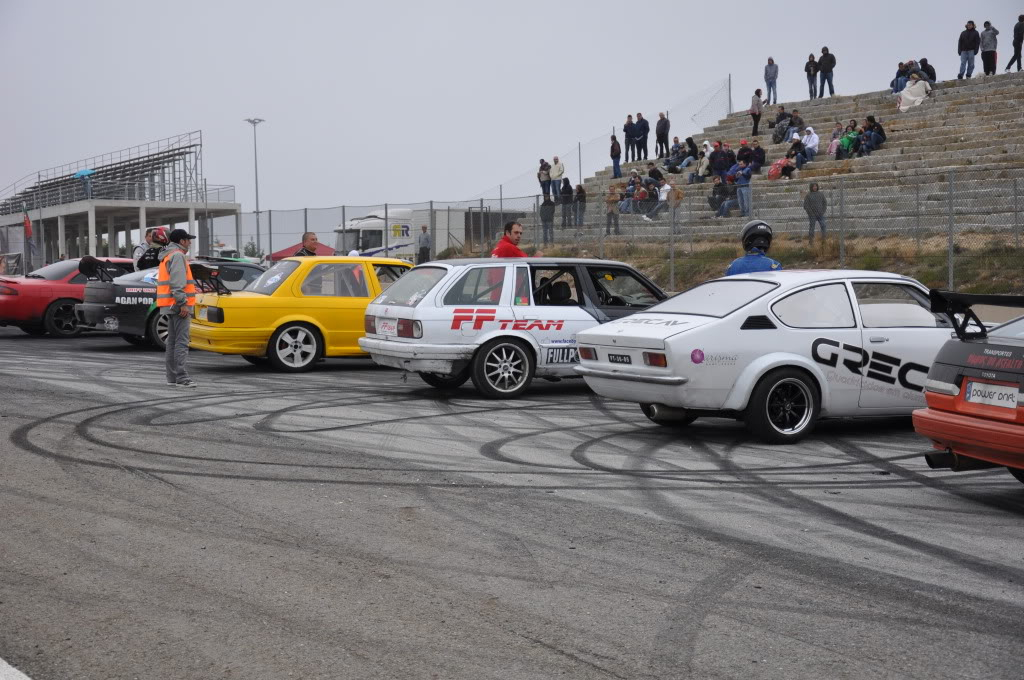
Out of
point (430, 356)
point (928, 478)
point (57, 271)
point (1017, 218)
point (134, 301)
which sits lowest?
point (928, 478)

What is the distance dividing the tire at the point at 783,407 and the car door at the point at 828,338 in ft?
0.54

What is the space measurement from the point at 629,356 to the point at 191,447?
3.40 meters

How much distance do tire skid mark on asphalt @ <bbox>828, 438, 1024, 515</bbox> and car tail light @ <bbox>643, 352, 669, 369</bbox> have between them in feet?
4.87

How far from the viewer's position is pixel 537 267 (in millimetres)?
11953

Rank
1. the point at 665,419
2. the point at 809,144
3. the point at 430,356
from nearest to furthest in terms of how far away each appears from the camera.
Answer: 1. the point at 665,419
2. the point at 430,356
3. the point at 809,144

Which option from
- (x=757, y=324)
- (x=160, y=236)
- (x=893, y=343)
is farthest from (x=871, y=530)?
(x=160, y=236)

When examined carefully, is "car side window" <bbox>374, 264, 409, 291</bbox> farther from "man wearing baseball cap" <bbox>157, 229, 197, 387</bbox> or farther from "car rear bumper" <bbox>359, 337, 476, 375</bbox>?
"car rear bumper" <bbox>359, 337, 476, 375</bbox>

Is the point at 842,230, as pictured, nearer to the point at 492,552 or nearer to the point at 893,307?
the point at 893,307

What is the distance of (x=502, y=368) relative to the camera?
11602 mm

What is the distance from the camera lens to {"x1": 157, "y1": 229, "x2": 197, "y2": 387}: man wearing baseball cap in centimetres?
1202

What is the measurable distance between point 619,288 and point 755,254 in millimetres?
2175

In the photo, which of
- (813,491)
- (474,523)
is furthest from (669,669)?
(813,491)

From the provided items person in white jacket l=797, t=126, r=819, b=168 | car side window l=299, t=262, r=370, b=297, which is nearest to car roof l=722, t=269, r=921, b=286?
car side window l=299, t=262, r=370, b=297

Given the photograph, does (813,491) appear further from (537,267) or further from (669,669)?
(537,267)
